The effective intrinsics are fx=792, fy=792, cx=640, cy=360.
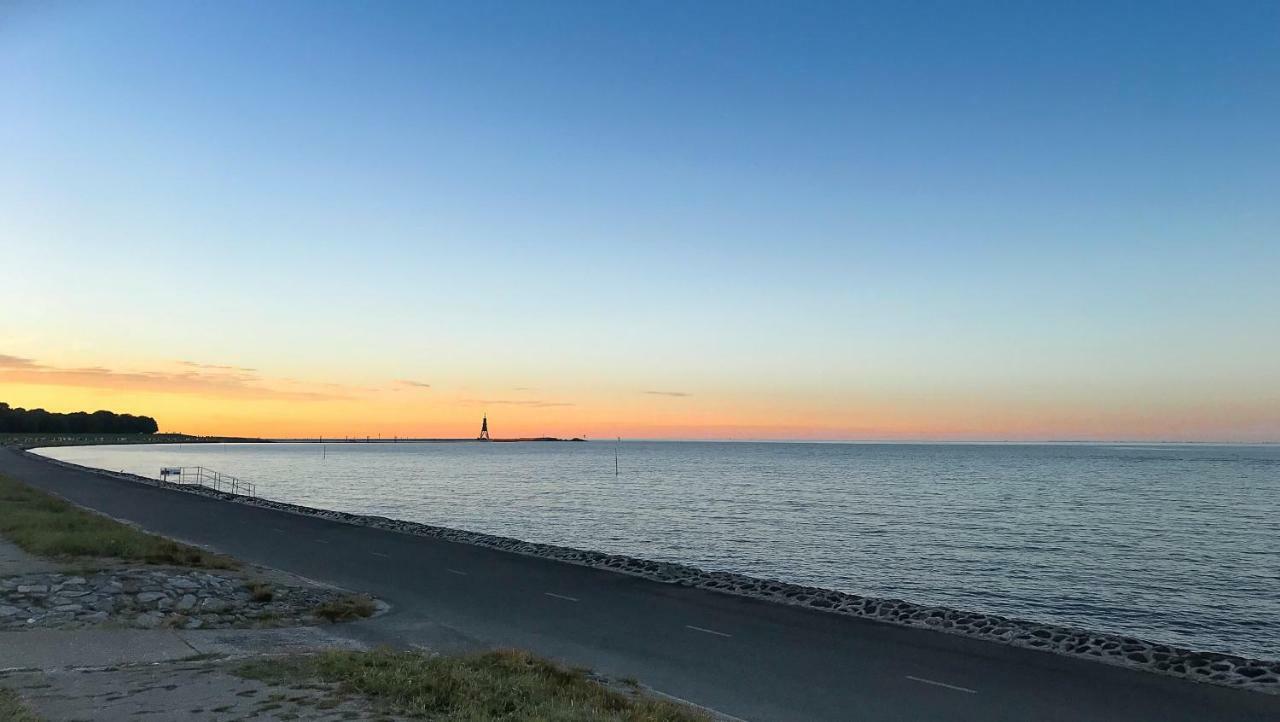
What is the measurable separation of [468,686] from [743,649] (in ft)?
25.5

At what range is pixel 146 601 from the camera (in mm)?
17156

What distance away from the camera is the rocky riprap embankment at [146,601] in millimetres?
15688

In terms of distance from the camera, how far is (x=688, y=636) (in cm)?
1823

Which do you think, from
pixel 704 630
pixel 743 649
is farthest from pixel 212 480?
pixel 743 649

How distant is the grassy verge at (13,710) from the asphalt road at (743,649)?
7081mm

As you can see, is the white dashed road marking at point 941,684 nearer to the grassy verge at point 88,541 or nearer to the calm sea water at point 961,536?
the calm sea water at point 961,536

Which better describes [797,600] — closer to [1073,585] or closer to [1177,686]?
[1177,686]

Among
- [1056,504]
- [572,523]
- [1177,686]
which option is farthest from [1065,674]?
[1056,504]

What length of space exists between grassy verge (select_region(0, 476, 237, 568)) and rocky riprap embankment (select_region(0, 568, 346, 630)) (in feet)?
7.97

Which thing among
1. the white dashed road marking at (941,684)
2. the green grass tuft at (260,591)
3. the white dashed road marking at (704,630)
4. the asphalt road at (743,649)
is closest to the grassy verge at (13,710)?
the asphalt road at (743,649)

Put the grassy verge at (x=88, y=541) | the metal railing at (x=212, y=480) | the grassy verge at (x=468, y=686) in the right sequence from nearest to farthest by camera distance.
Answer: the grassy verge at (x=468, y=686) → the grassy verge at (x=88, y=541) → the metal railing at (x=212, y=480)

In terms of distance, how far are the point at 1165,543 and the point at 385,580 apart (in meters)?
41.7

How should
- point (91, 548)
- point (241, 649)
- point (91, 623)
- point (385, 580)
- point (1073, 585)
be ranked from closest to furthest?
point (241, 649) → point (91, 623) → point (91, 548) → point (385, 580) → point (1073, 585)

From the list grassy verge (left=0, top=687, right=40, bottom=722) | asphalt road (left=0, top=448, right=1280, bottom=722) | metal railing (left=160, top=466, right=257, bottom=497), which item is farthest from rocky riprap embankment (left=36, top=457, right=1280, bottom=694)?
metal railing (left=160, top=466, right=257, bottom=497)
